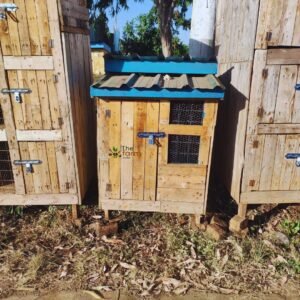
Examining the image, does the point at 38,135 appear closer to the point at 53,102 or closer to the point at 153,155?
the point at 53,102

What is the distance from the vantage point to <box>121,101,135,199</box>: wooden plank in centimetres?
339

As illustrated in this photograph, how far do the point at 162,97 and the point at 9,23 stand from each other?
5.99 feet

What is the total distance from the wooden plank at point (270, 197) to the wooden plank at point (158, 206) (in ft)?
1.93

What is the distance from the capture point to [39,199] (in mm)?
3859

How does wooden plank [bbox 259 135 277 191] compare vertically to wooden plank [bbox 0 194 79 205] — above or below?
above

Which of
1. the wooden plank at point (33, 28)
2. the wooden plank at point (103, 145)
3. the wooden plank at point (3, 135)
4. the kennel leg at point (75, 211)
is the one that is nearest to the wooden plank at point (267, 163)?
the wooden plank at point (103, 145)

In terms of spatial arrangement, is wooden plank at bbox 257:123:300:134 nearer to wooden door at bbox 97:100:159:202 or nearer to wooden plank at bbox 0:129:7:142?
wooden door at bbox 97:100:159:202

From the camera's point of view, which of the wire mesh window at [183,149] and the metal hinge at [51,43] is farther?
the wire mesh window at [183,149]

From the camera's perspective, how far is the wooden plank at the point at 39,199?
3.86m

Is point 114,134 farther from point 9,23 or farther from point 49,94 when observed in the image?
point 9,23

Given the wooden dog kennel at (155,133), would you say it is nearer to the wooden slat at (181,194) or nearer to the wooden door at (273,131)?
the wooden slat at (181,194)

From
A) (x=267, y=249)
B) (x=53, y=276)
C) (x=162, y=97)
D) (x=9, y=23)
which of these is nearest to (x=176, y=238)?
(x=267, y=249)

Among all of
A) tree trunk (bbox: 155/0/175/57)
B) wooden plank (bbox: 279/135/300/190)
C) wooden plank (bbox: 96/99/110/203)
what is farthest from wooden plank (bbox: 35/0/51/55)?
tree trunk (bbox: 155/0/175/57)

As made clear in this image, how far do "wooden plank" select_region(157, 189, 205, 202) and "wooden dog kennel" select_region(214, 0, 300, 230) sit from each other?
1.67 feet
